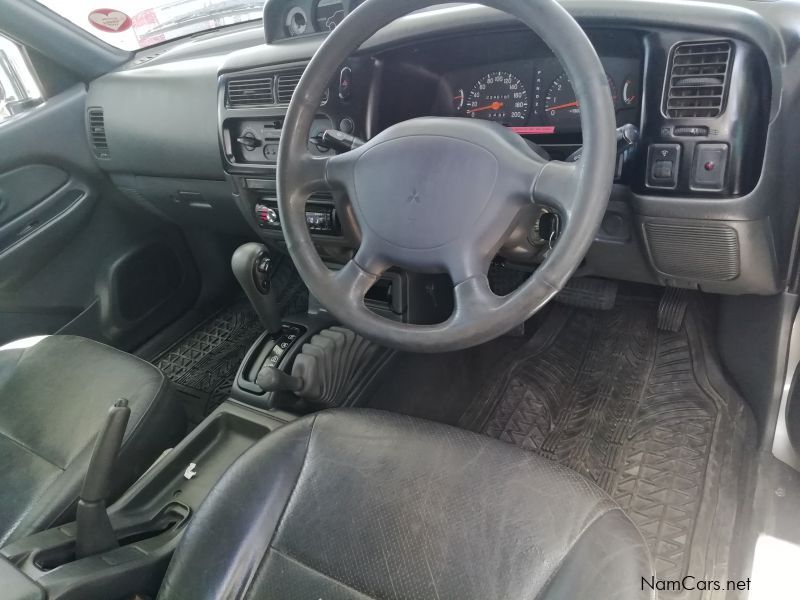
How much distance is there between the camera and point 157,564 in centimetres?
100

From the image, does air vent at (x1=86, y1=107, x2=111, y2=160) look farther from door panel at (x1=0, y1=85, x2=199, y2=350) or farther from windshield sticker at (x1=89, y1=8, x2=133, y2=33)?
windshield sticker at (x1=89, y1=8, x2=133, y2=33)

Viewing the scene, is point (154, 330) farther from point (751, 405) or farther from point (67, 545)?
point (751, 405)

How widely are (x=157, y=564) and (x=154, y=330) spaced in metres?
1.30

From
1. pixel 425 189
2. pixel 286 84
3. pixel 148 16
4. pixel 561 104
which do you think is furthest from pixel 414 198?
pixel 148 16

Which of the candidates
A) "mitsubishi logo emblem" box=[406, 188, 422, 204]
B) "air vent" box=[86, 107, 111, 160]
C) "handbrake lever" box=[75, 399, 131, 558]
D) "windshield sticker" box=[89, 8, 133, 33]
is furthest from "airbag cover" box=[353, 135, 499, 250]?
"windshield sticker" box=[89, 8, 133, 33]

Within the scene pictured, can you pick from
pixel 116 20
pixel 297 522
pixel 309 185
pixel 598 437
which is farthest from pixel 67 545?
pixel 116 20

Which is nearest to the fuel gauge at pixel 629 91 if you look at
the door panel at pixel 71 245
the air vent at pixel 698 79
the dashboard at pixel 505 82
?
the dashboard at pixel 505 82

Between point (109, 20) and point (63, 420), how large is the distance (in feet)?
4.39

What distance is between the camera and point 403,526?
80 centimetres

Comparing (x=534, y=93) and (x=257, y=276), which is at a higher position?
(x=534, y=93)

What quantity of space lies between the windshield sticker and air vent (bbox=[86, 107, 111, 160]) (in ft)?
0.88

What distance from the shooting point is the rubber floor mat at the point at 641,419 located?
1.28 m

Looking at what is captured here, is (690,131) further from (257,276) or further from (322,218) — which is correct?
(257,276)

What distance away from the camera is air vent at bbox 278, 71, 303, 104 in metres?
1.37
